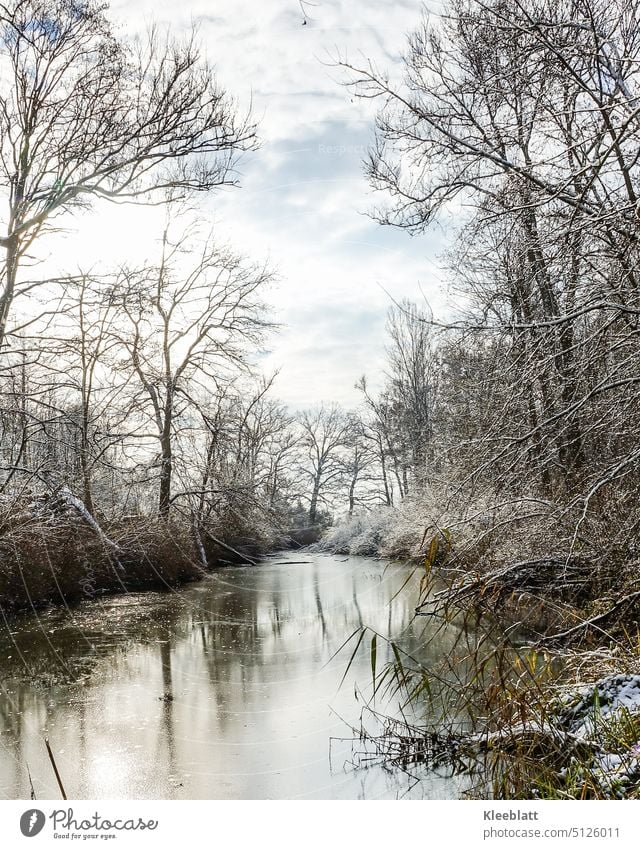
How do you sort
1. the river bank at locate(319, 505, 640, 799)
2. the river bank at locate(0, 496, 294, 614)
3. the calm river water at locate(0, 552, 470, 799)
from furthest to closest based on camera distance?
the river bank at locate(0, 496, 294, 614)
the calm river water at locate(0, 552, 470, 799)
the river bank at locate(319, 505, 640, 799)

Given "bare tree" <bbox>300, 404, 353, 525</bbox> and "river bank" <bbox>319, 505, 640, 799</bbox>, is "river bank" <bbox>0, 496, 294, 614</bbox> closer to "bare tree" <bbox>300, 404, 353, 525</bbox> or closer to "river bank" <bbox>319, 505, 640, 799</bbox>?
"bare tree" <bbox>300, 404, 353, 525</bbox>

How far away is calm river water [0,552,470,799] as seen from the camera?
2.74m

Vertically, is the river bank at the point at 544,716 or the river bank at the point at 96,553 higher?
→ the river bank at the point at 96,553

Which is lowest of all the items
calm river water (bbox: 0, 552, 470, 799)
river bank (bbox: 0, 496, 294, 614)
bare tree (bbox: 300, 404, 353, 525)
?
calm river water (bbox: 0, 552, 470, 799)

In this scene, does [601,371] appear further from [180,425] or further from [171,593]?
[171,593]

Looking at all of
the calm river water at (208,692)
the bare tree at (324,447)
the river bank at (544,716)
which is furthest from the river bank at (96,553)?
the river bank at (544,716)

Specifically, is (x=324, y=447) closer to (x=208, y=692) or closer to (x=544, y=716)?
(x=208, y=692)

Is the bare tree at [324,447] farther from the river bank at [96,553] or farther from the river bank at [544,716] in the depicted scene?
the river bank at [96,553]

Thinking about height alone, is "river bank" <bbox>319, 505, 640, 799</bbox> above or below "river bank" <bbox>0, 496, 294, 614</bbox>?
below

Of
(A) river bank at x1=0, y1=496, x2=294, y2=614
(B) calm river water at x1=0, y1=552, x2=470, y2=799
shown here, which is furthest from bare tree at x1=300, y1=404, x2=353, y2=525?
(A) river bank at x1=0, y1=496, x2=294, y2=614

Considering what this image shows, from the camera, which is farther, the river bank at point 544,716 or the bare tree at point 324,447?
the bare tree at point 324,447

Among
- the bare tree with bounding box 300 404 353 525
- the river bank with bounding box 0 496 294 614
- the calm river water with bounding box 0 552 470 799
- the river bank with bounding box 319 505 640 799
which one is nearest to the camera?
the river bank with bounding box 319 505 640 799

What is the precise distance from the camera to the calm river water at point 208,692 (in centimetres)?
274
